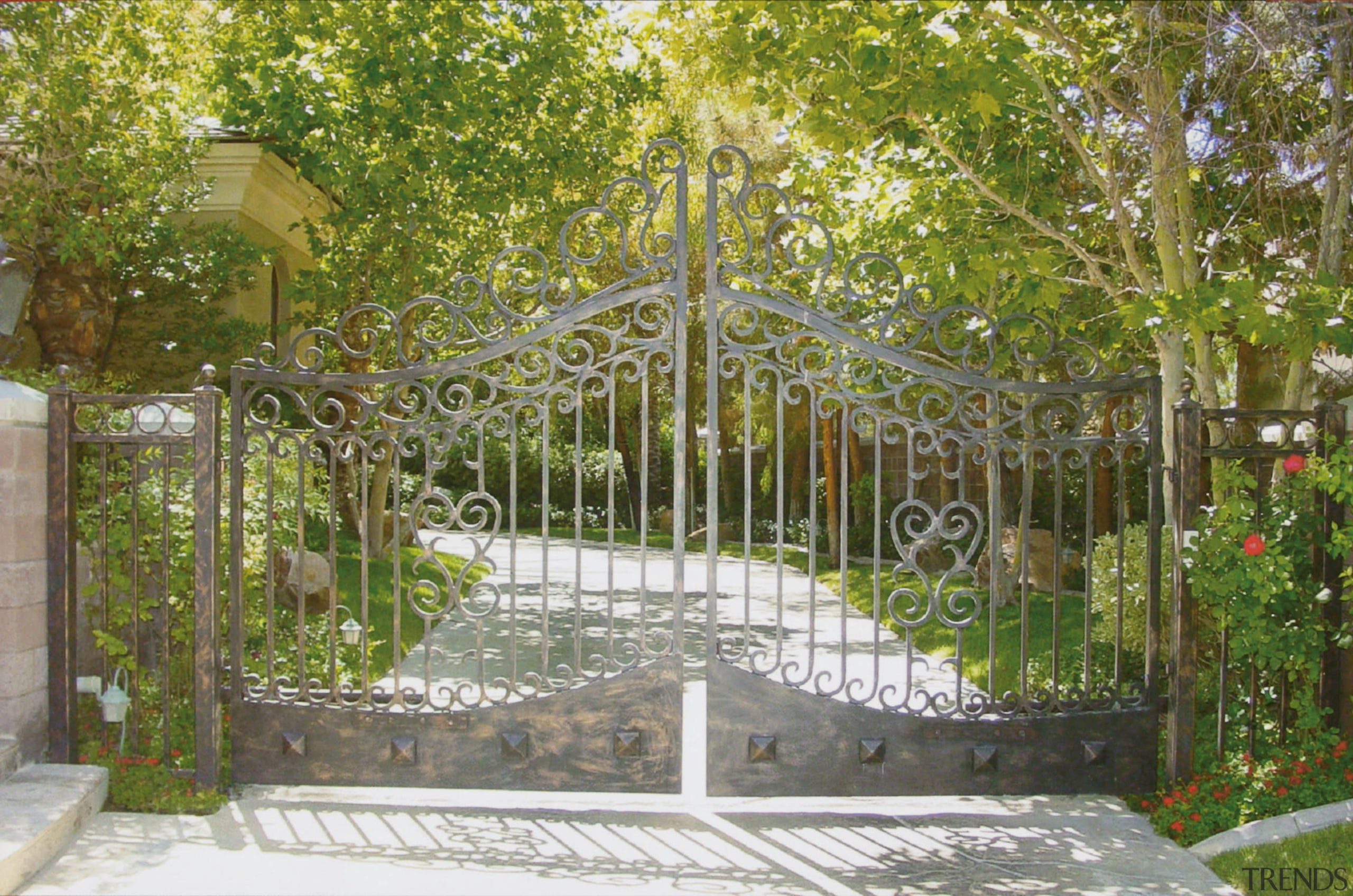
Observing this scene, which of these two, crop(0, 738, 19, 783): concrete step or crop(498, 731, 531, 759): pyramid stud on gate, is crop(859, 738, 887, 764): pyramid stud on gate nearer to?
crop(498, 731, 531, 759): pyramid stud on gate

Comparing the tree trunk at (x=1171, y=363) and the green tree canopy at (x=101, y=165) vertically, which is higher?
the green tree canopy at (x=101, y=165)

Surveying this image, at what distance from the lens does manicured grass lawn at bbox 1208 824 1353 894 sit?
16.1ft

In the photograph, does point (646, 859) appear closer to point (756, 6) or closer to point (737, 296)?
point (737, 296)

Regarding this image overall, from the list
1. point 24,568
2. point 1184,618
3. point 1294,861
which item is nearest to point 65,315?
point 24,568

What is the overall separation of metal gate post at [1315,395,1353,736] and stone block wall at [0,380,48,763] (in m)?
6.61

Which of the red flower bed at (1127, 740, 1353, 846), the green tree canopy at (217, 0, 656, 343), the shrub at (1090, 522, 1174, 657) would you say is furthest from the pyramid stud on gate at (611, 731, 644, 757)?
the green tree canopy at (217, 0, 656, 343)

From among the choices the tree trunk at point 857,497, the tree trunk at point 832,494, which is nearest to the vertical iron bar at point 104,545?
the tree trunk at point 832,494

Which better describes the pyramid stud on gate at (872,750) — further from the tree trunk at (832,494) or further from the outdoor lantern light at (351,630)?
the tree trunk at (832,494)

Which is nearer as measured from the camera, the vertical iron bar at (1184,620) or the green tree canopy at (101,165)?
the vertical iron bar at (1184,620)

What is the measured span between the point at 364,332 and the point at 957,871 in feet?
13.0

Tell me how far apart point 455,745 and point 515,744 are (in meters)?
0.32

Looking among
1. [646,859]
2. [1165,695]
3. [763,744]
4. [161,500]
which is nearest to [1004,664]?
[1165,695]

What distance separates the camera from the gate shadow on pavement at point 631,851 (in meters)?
5.01

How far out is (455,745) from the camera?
601cm
